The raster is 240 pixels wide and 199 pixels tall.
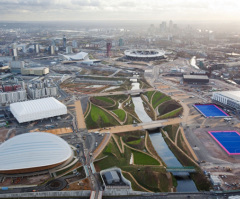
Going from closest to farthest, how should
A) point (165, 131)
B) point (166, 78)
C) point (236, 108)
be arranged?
point (165, 131) < point (236, 108) < point (166, 78)

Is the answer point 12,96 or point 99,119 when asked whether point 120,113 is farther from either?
point 12,96

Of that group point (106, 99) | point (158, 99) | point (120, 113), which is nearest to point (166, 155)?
point (120, 113)

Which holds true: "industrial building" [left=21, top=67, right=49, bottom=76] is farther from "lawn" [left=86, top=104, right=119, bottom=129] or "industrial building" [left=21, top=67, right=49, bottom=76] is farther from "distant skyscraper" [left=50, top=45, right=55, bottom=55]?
"distant skyscraper" [left=50, top=45, right=55, bottom=55]

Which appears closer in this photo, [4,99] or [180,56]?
[4,99]

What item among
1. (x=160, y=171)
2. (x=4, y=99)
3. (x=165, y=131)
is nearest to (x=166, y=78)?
(x=165, y=131)

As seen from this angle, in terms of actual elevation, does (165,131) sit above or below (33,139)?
below

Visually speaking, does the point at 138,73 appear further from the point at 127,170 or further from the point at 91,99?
the point at 127,170
